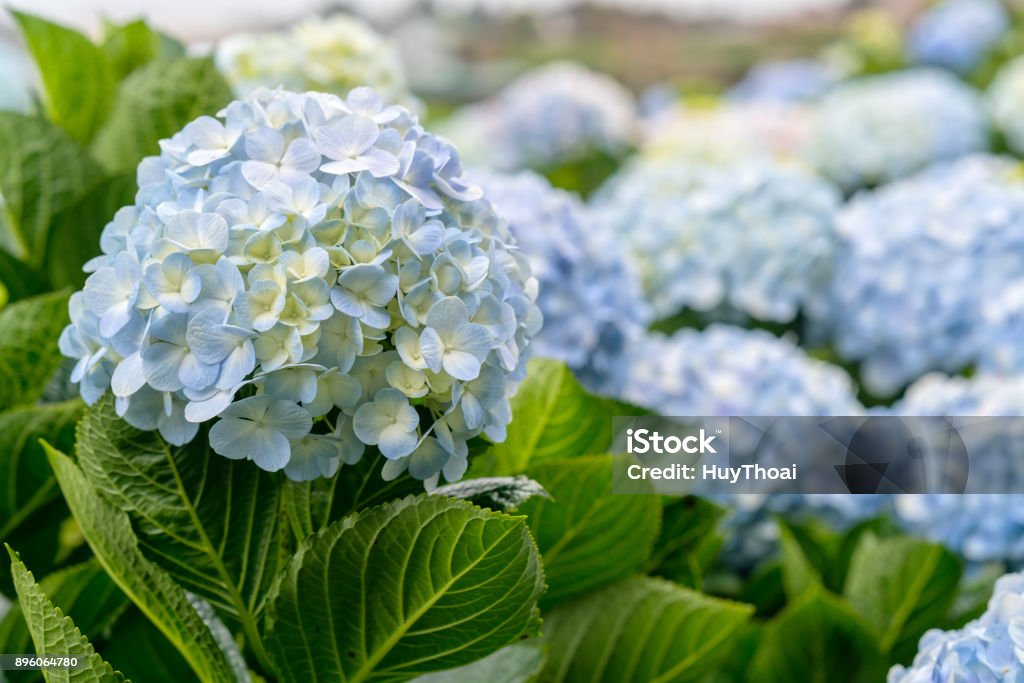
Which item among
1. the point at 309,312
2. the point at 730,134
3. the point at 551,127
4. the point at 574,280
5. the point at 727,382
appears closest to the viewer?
the point at 309,312

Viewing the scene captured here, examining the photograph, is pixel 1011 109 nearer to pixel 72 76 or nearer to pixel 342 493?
pixel 72 76

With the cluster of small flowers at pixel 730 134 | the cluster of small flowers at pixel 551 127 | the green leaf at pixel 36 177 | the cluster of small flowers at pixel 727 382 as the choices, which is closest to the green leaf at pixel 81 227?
the green leaf at pixel 36 177

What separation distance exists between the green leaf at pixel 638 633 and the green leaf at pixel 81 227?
43cm

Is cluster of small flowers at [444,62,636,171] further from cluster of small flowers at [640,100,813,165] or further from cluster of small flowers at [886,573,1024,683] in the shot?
cluster of small flowers at [886,573,1024,683]

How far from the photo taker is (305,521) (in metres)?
0.51

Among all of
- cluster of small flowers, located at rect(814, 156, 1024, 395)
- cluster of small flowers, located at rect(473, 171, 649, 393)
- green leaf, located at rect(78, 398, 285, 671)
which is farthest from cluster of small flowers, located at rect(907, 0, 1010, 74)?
green leaf, located at rect(78, 398, 285, 671)

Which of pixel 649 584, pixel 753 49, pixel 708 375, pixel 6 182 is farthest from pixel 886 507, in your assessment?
pixel 753 49

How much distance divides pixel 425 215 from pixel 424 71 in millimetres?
4813

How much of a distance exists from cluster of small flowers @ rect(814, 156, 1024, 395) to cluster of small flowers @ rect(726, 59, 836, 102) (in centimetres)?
204

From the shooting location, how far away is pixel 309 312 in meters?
0.44

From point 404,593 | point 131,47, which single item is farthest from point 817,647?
point 131,47

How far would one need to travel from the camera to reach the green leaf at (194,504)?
0.49 metres

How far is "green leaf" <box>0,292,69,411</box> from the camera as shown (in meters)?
0.68

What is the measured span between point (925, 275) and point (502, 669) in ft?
3.05
